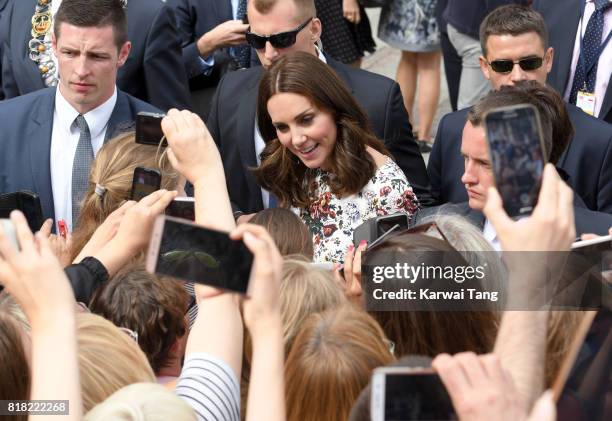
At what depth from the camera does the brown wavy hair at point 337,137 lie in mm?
3873

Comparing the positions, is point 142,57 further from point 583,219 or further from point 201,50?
point 583,219

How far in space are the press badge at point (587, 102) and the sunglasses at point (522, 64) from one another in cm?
45

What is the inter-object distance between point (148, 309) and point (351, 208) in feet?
4.19

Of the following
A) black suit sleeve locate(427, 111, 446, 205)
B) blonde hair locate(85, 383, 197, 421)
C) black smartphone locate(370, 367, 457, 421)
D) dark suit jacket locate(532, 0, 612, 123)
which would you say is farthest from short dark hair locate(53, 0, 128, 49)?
black smartphone locate(370, 367, 457, 421)

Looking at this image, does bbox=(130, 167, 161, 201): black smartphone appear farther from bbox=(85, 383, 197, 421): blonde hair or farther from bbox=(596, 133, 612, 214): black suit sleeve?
bbox=(596, 133, 612, 214): black suit sleeve

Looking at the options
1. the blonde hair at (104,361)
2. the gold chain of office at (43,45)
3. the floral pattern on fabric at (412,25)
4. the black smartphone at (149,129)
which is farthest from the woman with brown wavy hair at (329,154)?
the floral pattern on fabric at (412,25)

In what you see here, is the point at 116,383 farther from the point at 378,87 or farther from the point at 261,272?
the point at 378,87

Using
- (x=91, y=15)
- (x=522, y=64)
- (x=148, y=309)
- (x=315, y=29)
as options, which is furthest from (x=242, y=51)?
(x=148, y=309)

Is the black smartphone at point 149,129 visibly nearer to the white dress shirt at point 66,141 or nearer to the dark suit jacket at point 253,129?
the white dress shirt at point 66,141

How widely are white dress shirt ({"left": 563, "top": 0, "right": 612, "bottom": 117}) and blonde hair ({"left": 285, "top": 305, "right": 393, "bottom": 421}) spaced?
10.2 feet

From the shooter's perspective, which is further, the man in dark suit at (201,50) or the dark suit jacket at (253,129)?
the man in dark suit at (201,50)

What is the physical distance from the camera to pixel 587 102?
4.93 meters

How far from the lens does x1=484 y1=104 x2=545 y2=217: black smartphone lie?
212cm

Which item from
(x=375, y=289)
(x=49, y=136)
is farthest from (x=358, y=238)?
(x=49, y=136)
